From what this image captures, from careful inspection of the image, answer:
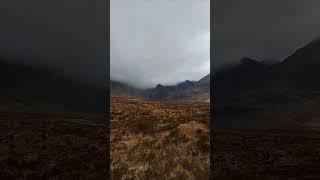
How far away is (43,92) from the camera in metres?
17.9

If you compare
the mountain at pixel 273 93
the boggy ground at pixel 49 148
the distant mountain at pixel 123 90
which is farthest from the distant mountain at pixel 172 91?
the boggy ground at pixel 49 148

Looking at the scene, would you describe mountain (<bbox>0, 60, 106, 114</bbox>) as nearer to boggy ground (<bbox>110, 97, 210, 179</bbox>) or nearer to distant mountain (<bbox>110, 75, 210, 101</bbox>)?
boggy ground (<bbox>110, 97, 210, 179</bbox>)

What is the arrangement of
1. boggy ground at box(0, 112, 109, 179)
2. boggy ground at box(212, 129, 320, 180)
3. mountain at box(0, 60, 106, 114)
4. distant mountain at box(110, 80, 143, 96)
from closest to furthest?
1. boggy ground at box(0, 112, 109, 179)
2. boggy ground at box(212, 129, 320, 180)
3. mountain at box(0, 60, 106, 114)
4. distant mountain at box(110, 80, 143, 96)

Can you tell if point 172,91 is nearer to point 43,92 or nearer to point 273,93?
point 273,93

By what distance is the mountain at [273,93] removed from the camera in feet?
60.9

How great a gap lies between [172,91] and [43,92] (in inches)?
881

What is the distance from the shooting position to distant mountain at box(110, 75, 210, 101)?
106ft

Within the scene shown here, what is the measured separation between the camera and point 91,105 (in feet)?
62.3

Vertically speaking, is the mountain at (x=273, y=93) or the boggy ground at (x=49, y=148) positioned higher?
the mountain at (x=273, y=93)

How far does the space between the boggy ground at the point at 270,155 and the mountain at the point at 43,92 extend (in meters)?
6.13

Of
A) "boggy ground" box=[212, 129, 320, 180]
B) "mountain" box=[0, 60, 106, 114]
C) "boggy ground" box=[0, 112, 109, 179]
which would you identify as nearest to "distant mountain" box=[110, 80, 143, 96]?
"mountain" box=[0, 60, 106, 114]

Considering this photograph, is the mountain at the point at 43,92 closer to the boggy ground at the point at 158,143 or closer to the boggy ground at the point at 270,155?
the boggy ground at the point at 158,143

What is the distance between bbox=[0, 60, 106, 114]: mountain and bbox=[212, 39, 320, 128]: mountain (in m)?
5.99

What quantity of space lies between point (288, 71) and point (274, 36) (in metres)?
1.83
